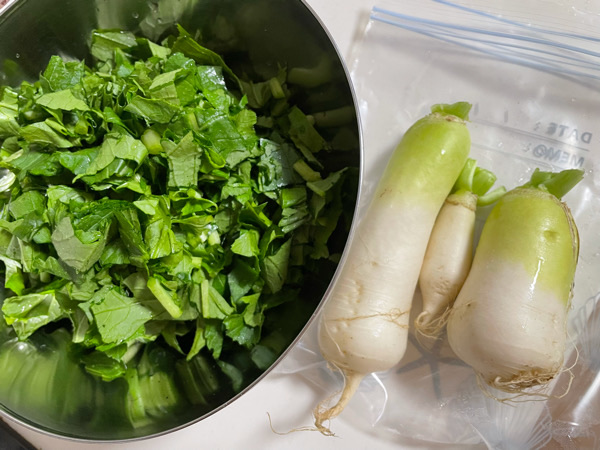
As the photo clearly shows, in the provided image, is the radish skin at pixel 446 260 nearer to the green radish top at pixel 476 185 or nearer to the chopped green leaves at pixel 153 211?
the green radish top at pixel 476 185

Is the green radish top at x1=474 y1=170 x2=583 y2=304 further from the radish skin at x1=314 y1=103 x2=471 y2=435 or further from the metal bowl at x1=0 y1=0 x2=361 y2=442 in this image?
the metal bowl at x1=0 y1=0 x2=361 y2=442

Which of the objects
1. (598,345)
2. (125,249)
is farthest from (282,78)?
(598,345)

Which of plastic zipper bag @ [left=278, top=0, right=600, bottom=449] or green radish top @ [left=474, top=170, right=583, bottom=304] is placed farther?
plastic zipper bag @ [left=278, top=0, right=600, bottom=449]

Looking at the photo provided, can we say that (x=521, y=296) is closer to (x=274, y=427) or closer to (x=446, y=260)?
(x=446, y=260)

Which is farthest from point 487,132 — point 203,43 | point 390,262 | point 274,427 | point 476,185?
point 274,427

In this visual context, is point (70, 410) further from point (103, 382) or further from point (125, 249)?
point (125, 249)

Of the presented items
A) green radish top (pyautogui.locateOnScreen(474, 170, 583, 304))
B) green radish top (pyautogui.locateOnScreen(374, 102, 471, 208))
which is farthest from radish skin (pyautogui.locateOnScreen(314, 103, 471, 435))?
green radish top (pyautogui.locateOnScreen(474, 170, 583, 304))

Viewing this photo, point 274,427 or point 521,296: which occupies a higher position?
point 521,296
